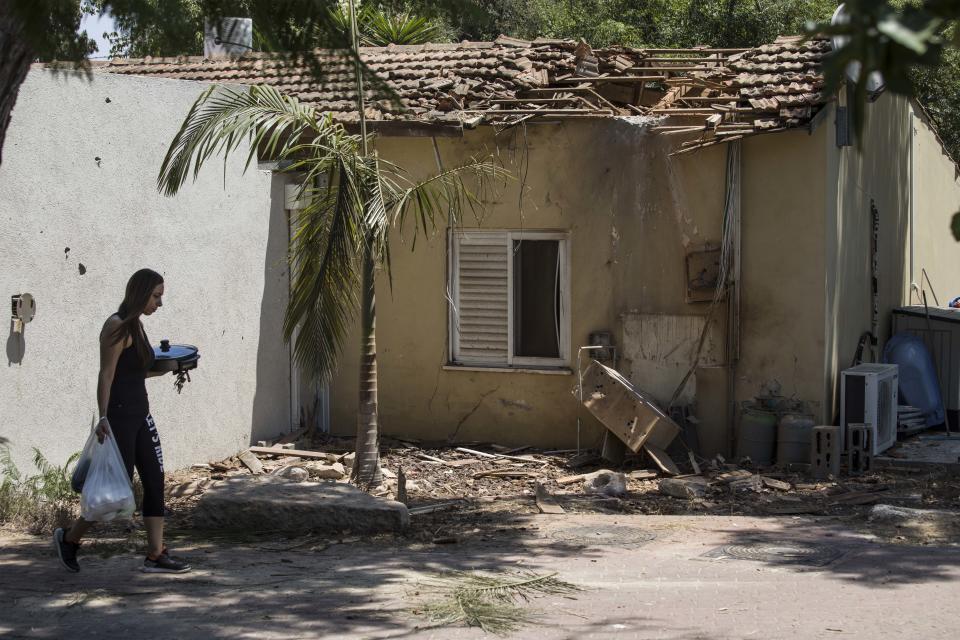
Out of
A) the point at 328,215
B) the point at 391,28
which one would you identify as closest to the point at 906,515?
the point at 328,215

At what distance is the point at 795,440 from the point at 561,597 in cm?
472

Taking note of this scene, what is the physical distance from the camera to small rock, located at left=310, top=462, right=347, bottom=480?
1034 centimetres

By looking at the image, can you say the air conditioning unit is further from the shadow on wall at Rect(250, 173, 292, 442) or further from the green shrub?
the green shrub

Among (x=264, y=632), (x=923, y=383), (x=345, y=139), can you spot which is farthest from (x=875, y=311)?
(x=264, y=632)

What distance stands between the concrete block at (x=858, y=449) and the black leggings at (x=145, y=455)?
21.2 ft

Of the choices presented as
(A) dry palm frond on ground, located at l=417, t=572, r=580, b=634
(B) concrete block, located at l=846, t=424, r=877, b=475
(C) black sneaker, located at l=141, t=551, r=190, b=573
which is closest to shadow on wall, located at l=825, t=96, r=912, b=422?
(B) concrete block, located at l=846, t=424, r=877, b=475

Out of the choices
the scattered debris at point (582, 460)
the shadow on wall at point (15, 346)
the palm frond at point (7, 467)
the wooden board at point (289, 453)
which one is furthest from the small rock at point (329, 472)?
the shadow on wall at point (15, 346)

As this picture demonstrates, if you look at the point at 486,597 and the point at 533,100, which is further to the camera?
the point at 533,100

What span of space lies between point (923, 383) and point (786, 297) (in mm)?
2867

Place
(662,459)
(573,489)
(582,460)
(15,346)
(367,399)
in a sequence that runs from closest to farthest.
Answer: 1. (15,346)
2. (367,399)
3. (573,489)
4. (662,459)
5. (582,460)

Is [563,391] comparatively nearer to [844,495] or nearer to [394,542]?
[844,495]

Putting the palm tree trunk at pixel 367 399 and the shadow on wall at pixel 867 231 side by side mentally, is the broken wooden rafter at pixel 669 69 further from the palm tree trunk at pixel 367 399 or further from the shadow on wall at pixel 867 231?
the palm tree trunk at pixel 367 399

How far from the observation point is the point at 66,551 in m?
6.69

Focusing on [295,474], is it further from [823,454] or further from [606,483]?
[823,454]
